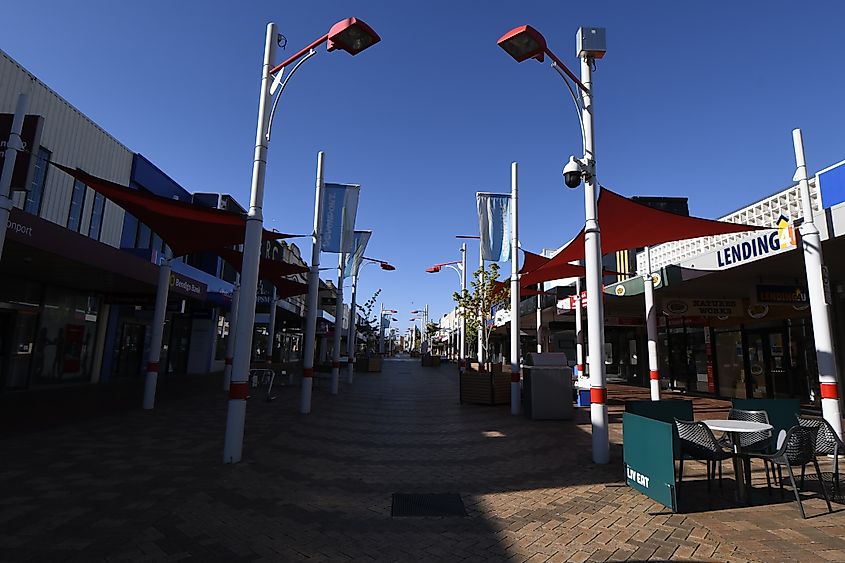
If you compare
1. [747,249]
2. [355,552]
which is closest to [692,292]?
[747,249]

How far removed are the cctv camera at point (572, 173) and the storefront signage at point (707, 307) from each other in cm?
734

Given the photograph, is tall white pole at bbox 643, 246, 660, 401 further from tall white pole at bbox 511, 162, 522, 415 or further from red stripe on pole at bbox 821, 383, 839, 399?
red stripe on pole at bbox 821, 383, 839, 399

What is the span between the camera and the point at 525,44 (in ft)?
Result: 22.1

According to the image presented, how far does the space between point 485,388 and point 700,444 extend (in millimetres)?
7875

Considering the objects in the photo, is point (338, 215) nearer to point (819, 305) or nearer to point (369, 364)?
point (819, 305)

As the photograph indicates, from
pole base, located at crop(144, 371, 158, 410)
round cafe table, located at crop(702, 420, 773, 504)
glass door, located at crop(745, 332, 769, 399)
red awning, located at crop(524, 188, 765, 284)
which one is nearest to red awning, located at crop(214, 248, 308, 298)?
pole base, located at crop(144, 371, 158, 410)

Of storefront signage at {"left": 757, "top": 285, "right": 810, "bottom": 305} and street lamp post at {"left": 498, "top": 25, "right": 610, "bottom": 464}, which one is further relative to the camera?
storefront signage at {"left": 757, "top": 285, "right": 810, "bottom": 305}

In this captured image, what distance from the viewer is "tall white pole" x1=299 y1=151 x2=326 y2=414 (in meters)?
10.6

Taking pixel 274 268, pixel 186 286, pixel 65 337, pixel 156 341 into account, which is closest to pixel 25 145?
pixel 156 341

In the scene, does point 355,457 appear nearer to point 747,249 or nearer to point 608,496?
point 608,496

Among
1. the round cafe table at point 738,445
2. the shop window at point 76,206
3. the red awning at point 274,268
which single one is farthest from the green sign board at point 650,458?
the shop window at point 76,206

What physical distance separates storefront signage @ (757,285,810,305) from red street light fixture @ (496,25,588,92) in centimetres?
628

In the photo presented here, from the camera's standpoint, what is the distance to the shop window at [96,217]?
15305mm

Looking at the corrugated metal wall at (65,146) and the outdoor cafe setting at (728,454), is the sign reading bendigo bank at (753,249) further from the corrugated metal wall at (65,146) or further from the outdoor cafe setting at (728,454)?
the corrugated metal wall at (65,146)
